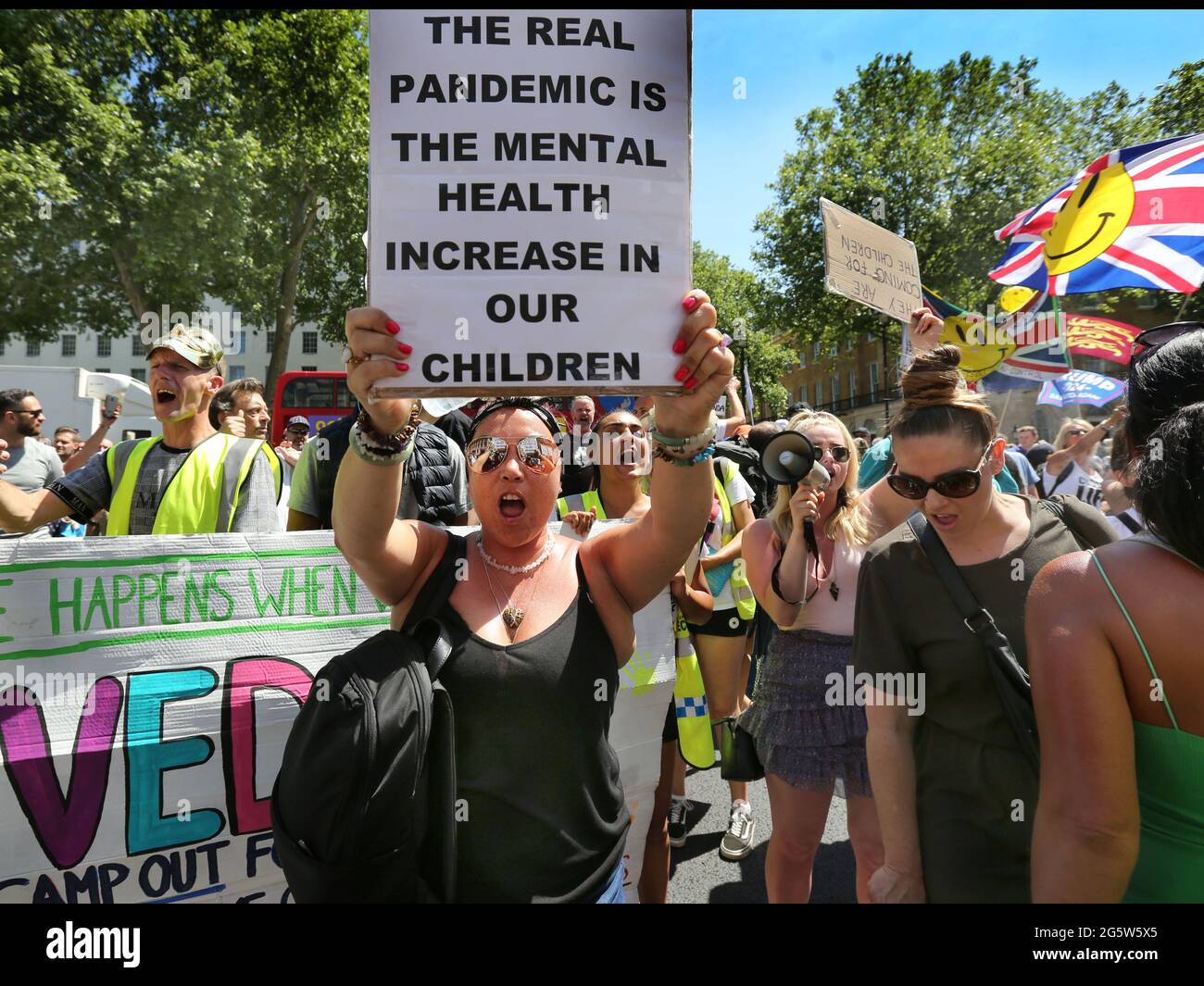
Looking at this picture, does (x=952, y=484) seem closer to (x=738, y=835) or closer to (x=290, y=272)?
(x=738, y=835)

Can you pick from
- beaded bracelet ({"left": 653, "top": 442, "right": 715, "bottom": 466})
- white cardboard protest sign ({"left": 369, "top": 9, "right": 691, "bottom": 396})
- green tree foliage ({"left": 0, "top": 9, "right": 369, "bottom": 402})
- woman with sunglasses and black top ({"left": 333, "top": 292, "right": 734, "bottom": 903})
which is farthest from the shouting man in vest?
green tree foliage ({"left": 0, "top": 9, "right": 369, "bottom": 402})

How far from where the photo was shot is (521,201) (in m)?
1.81

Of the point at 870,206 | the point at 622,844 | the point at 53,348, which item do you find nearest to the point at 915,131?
the point at 870,206

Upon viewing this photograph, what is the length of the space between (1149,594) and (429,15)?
192 cm

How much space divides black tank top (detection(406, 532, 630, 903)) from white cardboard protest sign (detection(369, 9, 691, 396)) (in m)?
0.65

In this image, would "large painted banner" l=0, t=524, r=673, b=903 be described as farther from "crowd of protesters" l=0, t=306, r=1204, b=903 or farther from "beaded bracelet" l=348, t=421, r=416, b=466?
"beaded bracelet" l=348, t=421, r=416, b=466

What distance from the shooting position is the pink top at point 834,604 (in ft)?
10.2

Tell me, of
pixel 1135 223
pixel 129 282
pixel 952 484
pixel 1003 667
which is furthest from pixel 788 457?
pixel 129 282

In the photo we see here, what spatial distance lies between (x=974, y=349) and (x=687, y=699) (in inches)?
157


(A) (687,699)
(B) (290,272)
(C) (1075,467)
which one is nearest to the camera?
(A) (687,699)

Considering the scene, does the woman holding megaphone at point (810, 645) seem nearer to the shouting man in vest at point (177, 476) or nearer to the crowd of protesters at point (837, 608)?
the crowd of protesters at point (837, 608)

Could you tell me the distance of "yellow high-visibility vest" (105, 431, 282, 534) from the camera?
3.12 metres

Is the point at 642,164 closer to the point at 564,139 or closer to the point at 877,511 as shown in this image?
the point at 564,139
